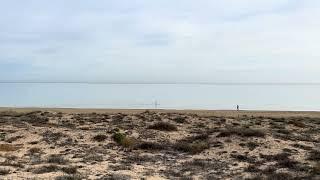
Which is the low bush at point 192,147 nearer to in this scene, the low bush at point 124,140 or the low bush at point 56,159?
the low bush at point 124,140

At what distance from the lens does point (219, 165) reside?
17.7 meters

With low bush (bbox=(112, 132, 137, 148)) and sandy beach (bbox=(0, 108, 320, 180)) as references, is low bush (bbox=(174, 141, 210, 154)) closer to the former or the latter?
sandy beach (bbox=(0, 108, 320, 180))

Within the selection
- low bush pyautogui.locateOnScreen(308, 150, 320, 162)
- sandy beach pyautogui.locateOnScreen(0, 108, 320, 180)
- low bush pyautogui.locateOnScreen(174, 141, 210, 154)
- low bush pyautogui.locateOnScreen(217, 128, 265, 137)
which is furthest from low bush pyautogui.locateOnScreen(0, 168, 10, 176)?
low bush pyautogui.locateOnScreen(308, 150, 320, 162)

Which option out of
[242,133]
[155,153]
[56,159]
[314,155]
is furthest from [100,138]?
[314,155]

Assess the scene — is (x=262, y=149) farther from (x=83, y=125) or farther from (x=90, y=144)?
(x=83, y=125)

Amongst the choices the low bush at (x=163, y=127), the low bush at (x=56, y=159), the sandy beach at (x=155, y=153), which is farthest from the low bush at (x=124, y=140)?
the low bush at (x=56, y=159)

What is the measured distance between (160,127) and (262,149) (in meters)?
6.52

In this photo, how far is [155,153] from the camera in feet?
64.7

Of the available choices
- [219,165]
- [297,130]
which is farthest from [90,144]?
[297,130]

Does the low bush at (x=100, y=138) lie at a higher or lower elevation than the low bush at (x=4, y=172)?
higher

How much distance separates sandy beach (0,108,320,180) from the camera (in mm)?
15906

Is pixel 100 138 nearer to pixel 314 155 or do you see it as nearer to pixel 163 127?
pixel 163 127

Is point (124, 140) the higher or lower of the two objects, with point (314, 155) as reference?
higher

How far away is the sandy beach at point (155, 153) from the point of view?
1591cm
